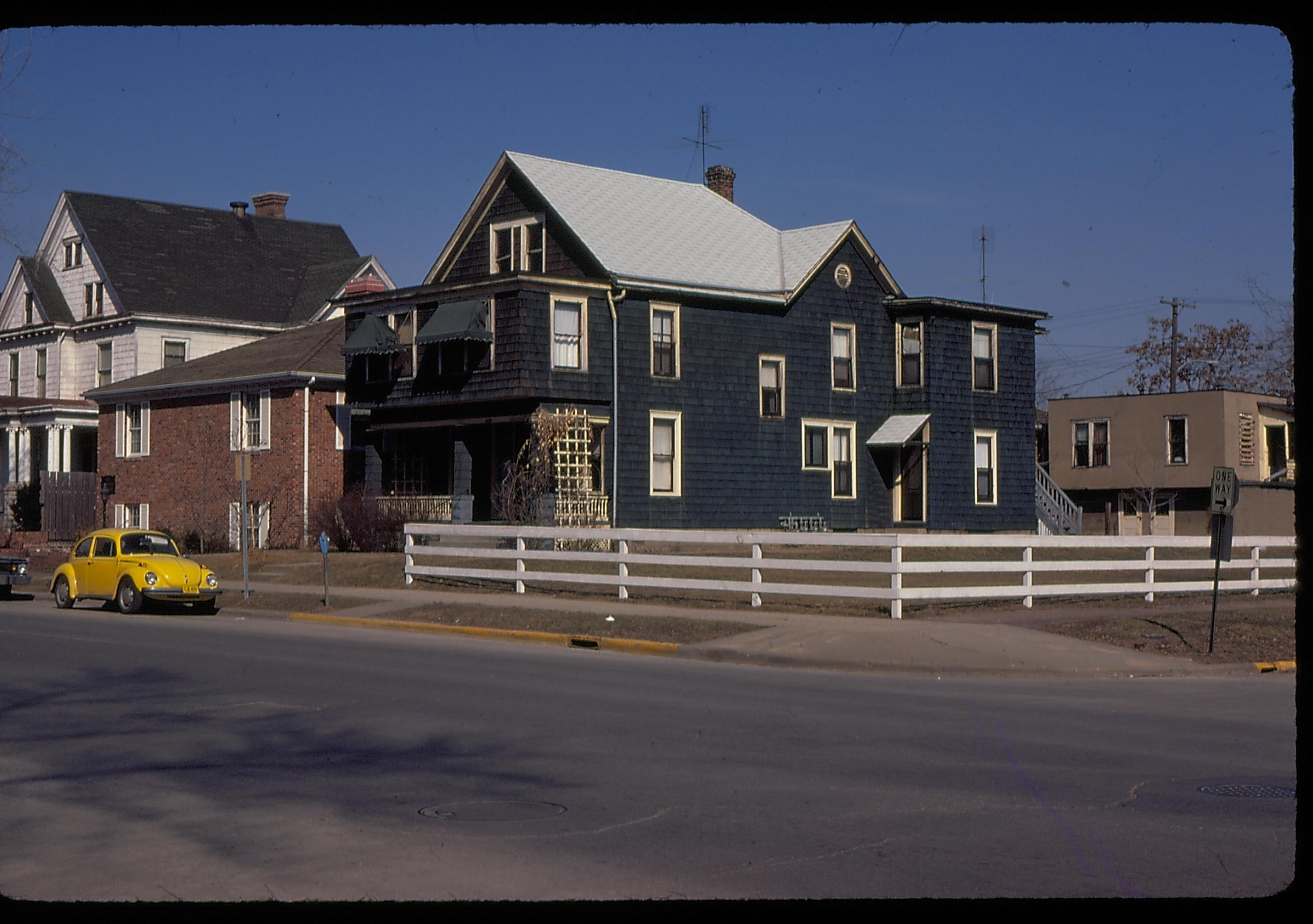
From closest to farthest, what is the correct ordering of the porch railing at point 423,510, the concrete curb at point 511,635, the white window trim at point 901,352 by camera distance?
the concrete curb at point 511,635 → the porch railing at point 423,510 → the white window trim at point 901,352

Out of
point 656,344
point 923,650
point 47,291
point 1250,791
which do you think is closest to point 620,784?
point 1250,791

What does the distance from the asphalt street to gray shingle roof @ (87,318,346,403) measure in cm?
2594

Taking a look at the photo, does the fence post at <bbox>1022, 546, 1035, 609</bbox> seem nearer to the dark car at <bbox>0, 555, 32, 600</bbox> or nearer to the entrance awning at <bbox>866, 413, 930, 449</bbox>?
the entrance awning at <bbox>866, 413, 930, 449</bbox>

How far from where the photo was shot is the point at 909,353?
139 feet

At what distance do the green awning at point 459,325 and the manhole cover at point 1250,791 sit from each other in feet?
91.3

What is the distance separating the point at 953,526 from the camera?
137 ft

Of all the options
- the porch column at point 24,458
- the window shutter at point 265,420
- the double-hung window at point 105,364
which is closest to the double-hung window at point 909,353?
the window shutter at point 265,420

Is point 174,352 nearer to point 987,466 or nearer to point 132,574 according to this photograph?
point 132,574

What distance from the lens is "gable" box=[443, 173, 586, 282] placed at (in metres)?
38.5

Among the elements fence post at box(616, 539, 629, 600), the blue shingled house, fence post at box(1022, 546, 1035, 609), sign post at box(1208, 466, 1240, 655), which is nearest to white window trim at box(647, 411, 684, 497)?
the blue shingled house

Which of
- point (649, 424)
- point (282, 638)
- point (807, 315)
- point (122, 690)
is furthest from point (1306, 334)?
point (807, 315)

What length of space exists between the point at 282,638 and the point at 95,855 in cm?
1375

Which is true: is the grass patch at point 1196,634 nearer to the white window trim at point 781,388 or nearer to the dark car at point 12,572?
the white window trim at point 781,388

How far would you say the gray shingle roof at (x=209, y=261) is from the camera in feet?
173
